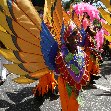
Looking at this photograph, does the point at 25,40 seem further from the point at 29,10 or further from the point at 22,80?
the point at 22,80

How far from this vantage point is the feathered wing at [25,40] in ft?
9.03

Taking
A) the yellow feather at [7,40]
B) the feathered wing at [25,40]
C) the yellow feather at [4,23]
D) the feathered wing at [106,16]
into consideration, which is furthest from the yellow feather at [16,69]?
the feathered wing at [106,16]

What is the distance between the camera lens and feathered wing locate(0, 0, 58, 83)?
2.75 meters

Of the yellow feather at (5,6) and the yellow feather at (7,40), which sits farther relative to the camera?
the yellow feather at (7,40)

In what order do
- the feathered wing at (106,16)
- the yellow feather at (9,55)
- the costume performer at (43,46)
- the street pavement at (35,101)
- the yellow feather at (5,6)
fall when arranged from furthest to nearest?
the street pavement at (35,101)
the feathered wing at (106,16)
the yellow feather at (9,55)
the costume performer at (43,46)
the yellow feather at (5,6)

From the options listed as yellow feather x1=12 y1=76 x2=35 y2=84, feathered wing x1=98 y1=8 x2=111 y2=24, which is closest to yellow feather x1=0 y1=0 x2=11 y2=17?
yellow feather x1=12 y1=76 x2=35 y2=84

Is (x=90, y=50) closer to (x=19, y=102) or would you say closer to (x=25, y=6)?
(x=19, y=102)

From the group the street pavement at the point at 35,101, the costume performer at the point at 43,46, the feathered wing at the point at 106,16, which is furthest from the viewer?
the street pavement at the point at 35,101

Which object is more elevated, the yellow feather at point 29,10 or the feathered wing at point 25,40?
the yellow feather at point 29,10

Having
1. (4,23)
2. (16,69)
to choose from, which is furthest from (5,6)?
(16,69)

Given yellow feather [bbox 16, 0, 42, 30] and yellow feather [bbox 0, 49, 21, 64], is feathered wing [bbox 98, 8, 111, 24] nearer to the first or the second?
yellow feather [bbox 16, 0, 42, 30]

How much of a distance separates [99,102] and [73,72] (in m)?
1.87

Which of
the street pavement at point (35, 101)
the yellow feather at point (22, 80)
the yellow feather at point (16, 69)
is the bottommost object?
the street pavement at point (35, 101)

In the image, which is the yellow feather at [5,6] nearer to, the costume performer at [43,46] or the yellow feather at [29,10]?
the costume performer at [43,46]
